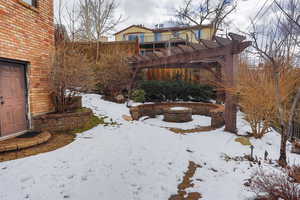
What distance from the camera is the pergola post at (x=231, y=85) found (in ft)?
16.4

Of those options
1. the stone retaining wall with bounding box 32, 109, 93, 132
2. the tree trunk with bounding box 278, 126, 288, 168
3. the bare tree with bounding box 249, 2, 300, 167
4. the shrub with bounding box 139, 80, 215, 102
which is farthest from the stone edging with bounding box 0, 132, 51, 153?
the shrub with bounding box 139, 80, 215, 102

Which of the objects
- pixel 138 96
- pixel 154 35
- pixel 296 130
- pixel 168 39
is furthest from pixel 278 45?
pixel 154 35

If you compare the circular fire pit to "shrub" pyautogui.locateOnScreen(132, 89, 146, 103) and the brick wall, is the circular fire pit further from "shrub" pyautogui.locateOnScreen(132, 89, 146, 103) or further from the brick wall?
the brick wall

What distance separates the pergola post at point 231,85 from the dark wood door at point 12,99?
19.1ft

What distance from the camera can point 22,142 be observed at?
11.1 feet

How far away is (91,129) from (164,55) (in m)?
5.00

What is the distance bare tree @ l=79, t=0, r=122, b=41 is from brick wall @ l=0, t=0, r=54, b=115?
27.3ft

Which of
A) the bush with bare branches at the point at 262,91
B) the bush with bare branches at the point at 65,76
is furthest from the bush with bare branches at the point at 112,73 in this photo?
the bush with bare branches at the point at 262,91

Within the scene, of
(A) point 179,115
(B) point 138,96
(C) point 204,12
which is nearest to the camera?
(A) point 179,115

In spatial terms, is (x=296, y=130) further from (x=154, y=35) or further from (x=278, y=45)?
(x=154, y=35)

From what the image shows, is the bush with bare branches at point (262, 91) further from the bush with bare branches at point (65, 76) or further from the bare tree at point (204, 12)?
the bare tree at point (204, 12)

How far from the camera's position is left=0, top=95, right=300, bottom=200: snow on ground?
2256 millimetres

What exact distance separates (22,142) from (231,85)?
5629mm

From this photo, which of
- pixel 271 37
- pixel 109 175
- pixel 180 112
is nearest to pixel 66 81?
pixel 109 175
